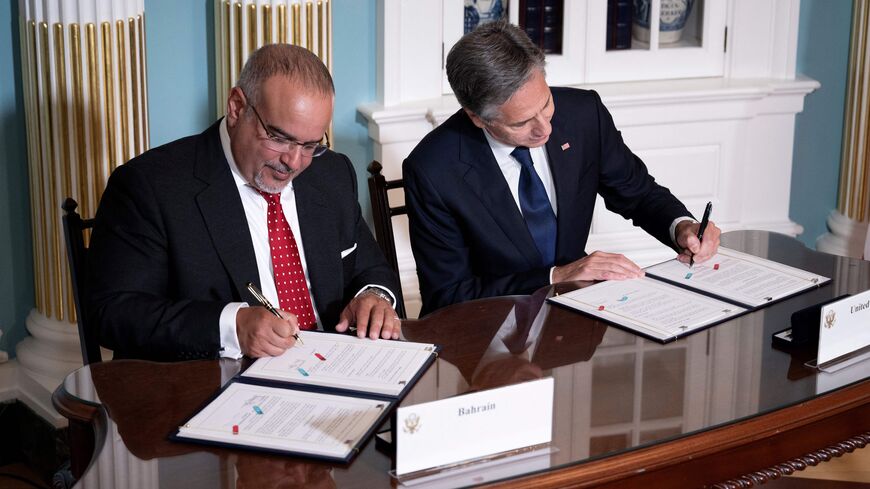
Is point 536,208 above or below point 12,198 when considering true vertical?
above

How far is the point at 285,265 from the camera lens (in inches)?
108

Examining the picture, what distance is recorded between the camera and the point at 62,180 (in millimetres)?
3703

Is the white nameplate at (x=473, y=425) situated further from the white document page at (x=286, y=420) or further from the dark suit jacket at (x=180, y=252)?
the dark suit jacket at (x=180, y=252)

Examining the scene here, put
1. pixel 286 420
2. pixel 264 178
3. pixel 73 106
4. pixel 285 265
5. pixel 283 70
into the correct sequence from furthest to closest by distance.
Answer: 1. pixel 73 106
2. pixel 285 265
3. pixel 264 178
4. pixel 283 70
5. pixel 286 420

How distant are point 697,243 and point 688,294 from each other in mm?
274

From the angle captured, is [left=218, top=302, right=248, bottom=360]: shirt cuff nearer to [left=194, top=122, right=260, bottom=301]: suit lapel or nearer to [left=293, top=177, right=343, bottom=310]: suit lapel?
[left=194, top=122, right=260, bottom=301]: suit lapel

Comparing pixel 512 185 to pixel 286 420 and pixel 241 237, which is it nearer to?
pixel 241 237

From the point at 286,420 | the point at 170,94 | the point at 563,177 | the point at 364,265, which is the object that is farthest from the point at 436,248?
the point at 170,94

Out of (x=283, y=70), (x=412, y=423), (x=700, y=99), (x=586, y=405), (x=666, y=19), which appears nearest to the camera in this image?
(x=412, y=423)

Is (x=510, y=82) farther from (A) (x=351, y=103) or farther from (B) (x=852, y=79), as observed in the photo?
(B) (x=852, y=79)

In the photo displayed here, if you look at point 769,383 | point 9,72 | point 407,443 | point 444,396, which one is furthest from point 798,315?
point 9,72

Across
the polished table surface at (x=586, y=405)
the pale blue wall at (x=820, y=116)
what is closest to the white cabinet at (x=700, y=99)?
the pale blue wall at (x=820, y=116)

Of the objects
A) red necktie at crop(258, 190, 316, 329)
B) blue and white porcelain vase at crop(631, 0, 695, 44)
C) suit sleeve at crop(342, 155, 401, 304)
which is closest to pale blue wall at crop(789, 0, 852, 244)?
blue and white porcelain vase at crop(631, 0, 695, 44)

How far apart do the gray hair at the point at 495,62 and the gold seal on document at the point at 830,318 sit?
38.9 inches
